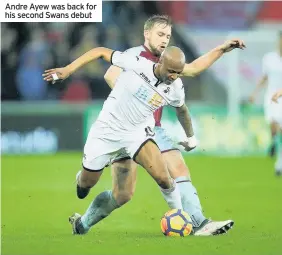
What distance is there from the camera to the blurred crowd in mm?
20922

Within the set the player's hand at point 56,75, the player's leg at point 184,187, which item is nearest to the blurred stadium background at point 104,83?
the player's leg at point 184,187

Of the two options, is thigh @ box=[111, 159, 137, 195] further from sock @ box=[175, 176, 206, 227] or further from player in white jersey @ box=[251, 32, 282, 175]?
player in white jersey @ box=[251, 32, 282, 175]

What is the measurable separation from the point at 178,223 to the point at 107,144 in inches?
35.2

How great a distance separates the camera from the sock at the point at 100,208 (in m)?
8.75

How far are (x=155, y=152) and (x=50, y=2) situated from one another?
1956 millimetres

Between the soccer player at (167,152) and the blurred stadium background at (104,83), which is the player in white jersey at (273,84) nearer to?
the blurred stadium background at (104,83)

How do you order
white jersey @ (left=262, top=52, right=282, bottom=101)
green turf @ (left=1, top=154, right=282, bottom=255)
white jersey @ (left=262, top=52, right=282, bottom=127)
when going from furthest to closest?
white jersey @ (left=262, top=52, right=282, bottom=101) < white jersey @ (left=262, top=52, right=282, bottom=127) < green turf @ (left=1, top=154, right=282, bottom=255)

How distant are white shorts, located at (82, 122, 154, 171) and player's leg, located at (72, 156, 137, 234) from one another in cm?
13

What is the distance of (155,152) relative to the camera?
8.30m

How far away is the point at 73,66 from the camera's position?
26.8ft

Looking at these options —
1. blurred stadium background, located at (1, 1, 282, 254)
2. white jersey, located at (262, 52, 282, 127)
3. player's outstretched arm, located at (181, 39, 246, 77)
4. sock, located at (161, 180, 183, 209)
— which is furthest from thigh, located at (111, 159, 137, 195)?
white jersey, located at (262, 52, 282, 127)

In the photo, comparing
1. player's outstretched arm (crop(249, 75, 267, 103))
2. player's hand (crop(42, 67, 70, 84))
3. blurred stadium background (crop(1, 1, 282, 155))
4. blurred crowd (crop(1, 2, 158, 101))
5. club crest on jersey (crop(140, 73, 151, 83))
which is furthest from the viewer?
blurred crowd (crop(1, 2, 158, 101))

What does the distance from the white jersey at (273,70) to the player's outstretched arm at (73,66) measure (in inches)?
329

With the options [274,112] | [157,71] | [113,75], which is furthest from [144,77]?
[274,112]
